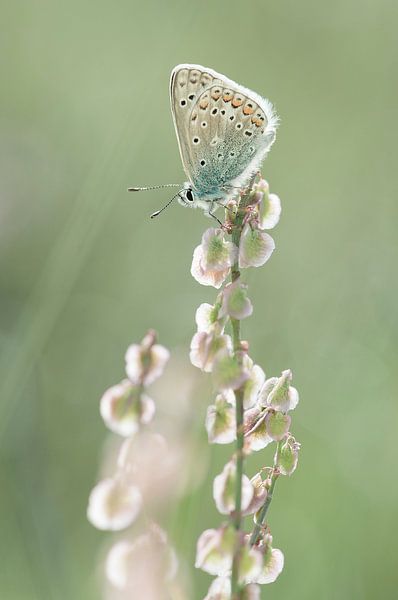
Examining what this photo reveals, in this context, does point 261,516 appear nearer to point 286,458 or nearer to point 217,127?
point 286,458

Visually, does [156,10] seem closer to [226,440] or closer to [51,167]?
[51,167]

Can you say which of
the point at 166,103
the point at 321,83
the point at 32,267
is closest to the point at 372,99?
the point at 321,83

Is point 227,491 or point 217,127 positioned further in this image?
point 217,127

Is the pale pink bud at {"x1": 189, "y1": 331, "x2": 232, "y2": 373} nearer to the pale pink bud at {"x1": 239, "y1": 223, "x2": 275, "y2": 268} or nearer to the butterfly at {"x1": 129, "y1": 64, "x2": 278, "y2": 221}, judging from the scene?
the pale pink bud at {"x1": 239, "y1": 223, "x2": 275, "y2": 268}

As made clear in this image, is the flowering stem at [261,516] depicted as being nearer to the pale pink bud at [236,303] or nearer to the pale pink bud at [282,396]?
the pale pink bud at [282,396]

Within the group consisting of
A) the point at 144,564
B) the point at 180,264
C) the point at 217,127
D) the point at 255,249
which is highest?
the point at 180,264

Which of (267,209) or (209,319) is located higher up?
(267,209)

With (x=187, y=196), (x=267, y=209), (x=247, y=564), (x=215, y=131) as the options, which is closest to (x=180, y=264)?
(x=187, y=196)

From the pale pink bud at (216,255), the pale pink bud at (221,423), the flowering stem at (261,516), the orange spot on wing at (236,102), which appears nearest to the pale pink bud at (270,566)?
the flowering stem at (261,516)
